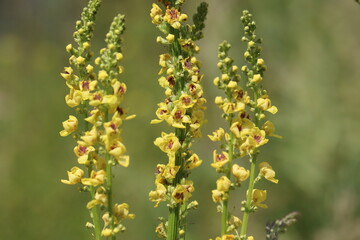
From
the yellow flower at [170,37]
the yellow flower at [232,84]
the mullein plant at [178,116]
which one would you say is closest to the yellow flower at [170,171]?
the mullein plant at [178,116]

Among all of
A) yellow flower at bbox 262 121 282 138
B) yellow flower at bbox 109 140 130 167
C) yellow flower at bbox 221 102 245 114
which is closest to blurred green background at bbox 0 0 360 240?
yellow flower at bbox 262 121 282 138

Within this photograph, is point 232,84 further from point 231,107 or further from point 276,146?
point 276,146

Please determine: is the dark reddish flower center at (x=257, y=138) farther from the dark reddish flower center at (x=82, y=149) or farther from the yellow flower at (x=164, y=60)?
the dark reddish flower center at (x=82, y=149)

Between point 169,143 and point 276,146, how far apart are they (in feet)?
13.7

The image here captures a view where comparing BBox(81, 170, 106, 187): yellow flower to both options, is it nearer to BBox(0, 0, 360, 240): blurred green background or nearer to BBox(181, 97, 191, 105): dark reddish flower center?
BBox(181, 97, 191, 105): dark reddish flower center

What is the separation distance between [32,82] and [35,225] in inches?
140

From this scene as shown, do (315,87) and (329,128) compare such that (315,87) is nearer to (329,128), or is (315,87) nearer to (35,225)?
(329,128)

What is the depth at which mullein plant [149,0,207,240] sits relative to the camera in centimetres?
190

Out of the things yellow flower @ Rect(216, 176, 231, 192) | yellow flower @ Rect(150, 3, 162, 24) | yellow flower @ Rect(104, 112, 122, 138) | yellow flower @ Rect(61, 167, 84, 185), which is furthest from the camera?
yellow flower @ Rect(150, 3, 162, 24)

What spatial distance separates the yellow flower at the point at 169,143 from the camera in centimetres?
187

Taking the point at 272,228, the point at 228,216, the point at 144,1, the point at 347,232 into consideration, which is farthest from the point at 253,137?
the point at 144,1

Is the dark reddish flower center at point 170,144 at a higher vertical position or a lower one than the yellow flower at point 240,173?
higher

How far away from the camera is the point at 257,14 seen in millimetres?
6266

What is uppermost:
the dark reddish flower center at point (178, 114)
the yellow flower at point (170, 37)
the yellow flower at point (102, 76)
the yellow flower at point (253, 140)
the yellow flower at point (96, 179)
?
the yellow flower at point (170, 37)
